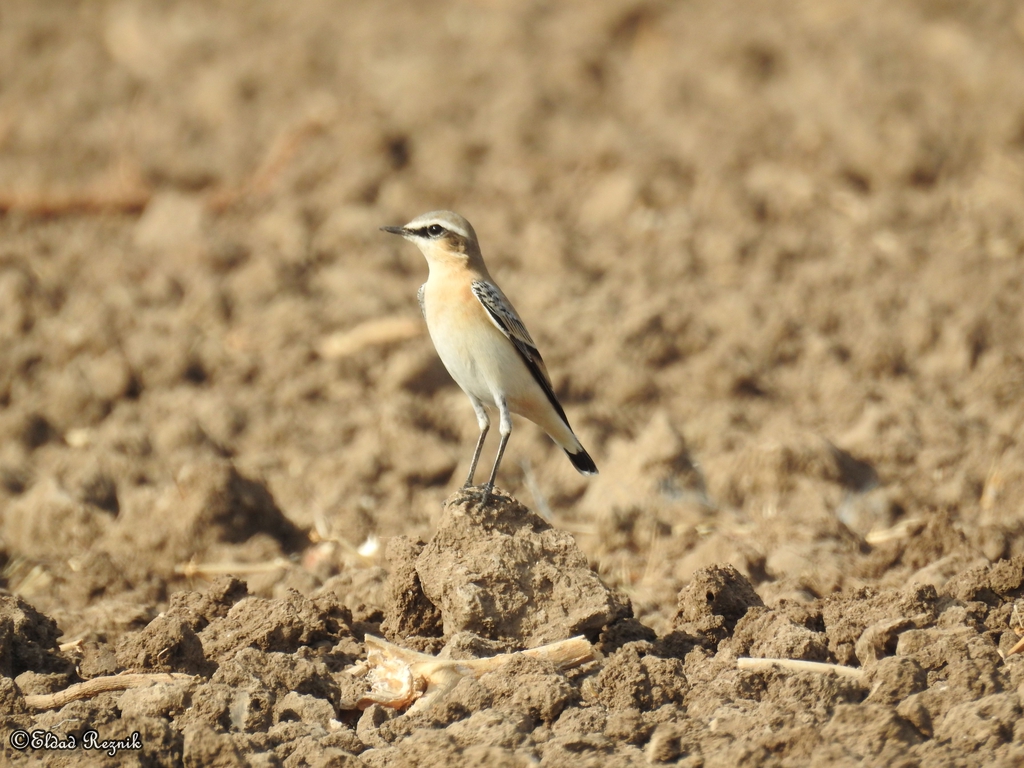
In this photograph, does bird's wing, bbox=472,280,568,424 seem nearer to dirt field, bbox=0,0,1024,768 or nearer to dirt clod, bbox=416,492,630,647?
dirt field, bbox=0,0,1024,768

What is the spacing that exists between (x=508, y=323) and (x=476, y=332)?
24 cm

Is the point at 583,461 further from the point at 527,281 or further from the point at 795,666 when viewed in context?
the point at 527,281

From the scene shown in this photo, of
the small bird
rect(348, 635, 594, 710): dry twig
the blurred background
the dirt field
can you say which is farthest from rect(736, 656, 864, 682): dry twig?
the small bird

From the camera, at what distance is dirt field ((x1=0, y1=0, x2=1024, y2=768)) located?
551cm

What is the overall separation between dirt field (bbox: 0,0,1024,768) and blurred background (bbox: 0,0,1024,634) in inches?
1.8

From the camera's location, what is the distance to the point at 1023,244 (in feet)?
41.4

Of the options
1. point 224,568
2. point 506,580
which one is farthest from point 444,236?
point 224,568

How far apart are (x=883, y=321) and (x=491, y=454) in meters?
4.29

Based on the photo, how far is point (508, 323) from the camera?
7574 mm

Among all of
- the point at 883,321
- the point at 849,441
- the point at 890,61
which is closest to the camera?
the point at 849,441

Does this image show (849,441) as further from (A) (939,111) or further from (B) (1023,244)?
(A) (939,111)

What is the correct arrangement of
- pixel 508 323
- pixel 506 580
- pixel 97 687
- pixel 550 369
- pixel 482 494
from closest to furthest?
1. pixel 97 687
2. pixel 506 580
3. pixel 482 494
4. pixel 508 323
5. pixel 550 369

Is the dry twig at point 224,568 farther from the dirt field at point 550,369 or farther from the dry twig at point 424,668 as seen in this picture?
the dry twig at point 424,668

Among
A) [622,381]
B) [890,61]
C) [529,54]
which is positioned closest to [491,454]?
[622,381]
